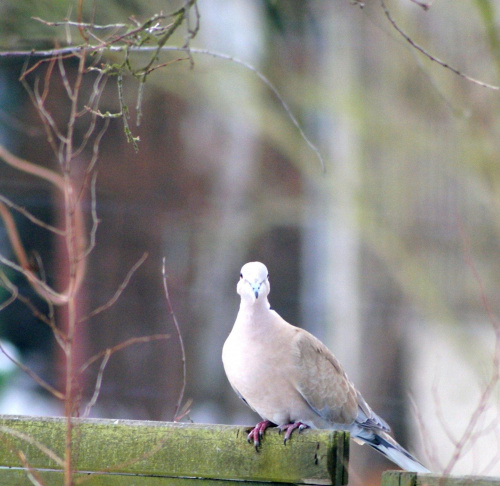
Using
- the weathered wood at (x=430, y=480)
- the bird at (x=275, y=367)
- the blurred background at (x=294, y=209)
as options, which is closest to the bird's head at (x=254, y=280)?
the bird at (x=275, y=367)

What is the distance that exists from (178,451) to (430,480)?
1.90 feet

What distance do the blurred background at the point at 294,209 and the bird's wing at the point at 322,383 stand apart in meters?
3.33

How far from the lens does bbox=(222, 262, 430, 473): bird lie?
2.62 meters

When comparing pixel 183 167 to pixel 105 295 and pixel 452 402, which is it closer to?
pixel 105 295

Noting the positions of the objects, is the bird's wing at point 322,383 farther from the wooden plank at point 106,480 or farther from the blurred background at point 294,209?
the blurred background at point 294,209

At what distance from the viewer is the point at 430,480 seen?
1804mm

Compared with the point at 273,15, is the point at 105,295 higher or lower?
lower

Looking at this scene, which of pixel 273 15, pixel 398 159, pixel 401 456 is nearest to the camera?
pixel 401 456

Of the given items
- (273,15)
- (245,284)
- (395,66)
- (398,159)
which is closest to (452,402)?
(398,159)

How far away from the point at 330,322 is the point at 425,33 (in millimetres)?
2675

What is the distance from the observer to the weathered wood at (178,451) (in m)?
1.91

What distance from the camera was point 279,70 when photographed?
711cm

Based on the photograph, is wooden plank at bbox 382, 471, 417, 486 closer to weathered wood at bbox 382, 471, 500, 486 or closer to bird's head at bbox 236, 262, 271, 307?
weathered wood at bbox 382, 471, 500, 486

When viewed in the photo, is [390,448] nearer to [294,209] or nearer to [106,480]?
[106,480]
